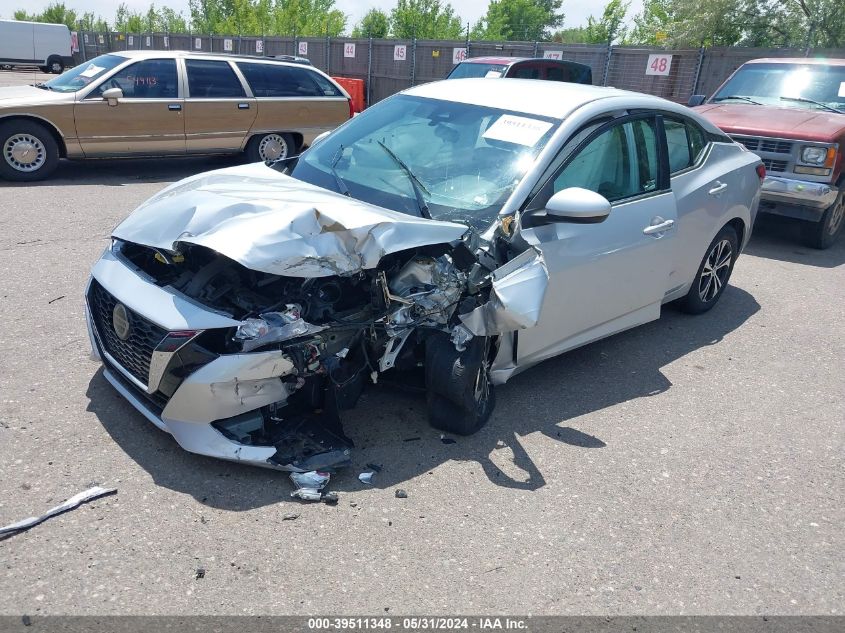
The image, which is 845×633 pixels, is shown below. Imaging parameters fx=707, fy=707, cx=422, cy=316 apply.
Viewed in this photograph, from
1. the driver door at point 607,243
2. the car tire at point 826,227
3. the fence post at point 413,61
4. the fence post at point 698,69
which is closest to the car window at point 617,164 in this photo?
the driver door at point 607,243

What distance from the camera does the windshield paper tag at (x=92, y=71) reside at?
9664 mm

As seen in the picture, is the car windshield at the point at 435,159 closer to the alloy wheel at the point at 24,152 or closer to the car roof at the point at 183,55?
the alloy wheel at the point at 24,152

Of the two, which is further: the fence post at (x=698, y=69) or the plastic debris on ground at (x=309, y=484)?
the fence post at (x=698, y=69)

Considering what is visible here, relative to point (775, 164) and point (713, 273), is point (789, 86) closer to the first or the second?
point (775, 164)

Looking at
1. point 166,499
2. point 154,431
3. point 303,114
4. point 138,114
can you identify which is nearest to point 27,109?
point 138,114

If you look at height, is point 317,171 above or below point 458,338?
above

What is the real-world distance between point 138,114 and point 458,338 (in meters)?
7.80

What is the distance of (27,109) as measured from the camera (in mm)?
8984

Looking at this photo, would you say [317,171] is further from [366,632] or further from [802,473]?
[802,473]

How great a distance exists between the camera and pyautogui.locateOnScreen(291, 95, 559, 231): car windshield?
156 inches

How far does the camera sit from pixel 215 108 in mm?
10273

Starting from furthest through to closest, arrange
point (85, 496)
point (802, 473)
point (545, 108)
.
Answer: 1. point (545, 108)
2. point (802, 473)
3. point (85, 496)

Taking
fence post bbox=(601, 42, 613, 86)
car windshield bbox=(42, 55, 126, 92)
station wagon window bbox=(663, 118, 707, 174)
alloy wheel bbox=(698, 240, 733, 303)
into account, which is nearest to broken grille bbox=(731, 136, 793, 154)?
alloy wheel bbox=(698, 240, 733, 303)

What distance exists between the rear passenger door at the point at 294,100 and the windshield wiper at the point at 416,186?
698 centimetres
